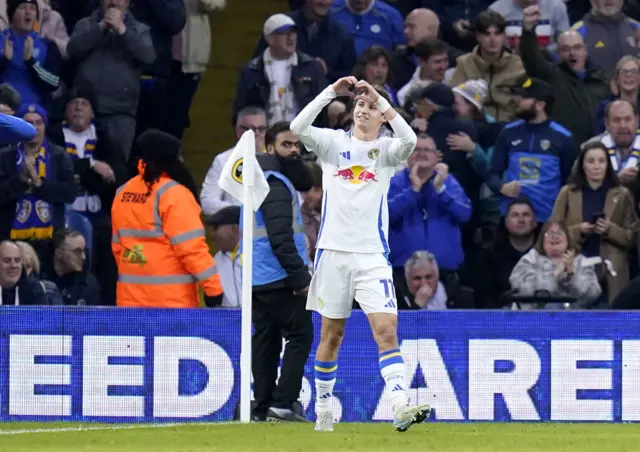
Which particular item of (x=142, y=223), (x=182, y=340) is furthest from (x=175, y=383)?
(x=142, y=223)

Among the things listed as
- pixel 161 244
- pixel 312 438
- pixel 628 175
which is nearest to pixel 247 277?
pixel 161 244

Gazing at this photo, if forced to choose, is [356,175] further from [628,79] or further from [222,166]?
[628,79]

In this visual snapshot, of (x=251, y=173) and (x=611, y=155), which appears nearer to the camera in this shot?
(x=251, y=173)

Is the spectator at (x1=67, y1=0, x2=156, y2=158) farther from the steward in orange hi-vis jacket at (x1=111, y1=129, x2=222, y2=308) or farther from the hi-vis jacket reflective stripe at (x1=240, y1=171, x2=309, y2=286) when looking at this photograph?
the hi-vis jacket reflective stripe at (x1=240, y1=171, x2=309, y2=286)

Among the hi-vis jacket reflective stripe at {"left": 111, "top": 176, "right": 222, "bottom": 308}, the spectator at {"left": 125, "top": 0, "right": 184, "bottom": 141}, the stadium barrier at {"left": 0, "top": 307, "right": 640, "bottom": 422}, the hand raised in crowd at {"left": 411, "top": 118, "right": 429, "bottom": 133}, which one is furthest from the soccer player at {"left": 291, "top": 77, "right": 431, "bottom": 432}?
the spectator at {"left": 125, "top": 0, "right": 184, "bottom": 141}

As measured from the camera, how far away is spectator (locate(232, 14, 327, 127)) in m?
16.0

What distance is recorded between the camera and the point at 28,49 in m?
15.3

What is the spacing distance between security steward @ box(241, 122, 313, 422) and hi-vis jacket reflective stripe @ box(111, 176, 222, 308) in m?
0.64

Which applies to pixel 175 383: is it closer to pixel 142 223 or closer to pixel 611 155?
pixel 142 223

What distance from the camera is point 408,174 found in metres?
14.9

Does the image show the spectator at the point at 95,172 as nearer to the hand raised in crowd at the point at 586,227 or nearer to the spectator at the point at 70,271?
the spectator at the point at 70,271

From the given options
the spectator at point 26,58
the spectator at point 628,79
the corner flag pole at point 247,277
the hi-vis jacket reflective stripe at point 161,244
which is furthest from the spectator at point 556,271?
the spectator at point 26,58

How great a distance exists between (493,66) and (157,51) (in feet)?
10.8

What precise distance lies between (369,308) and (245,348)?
4.78 ft
